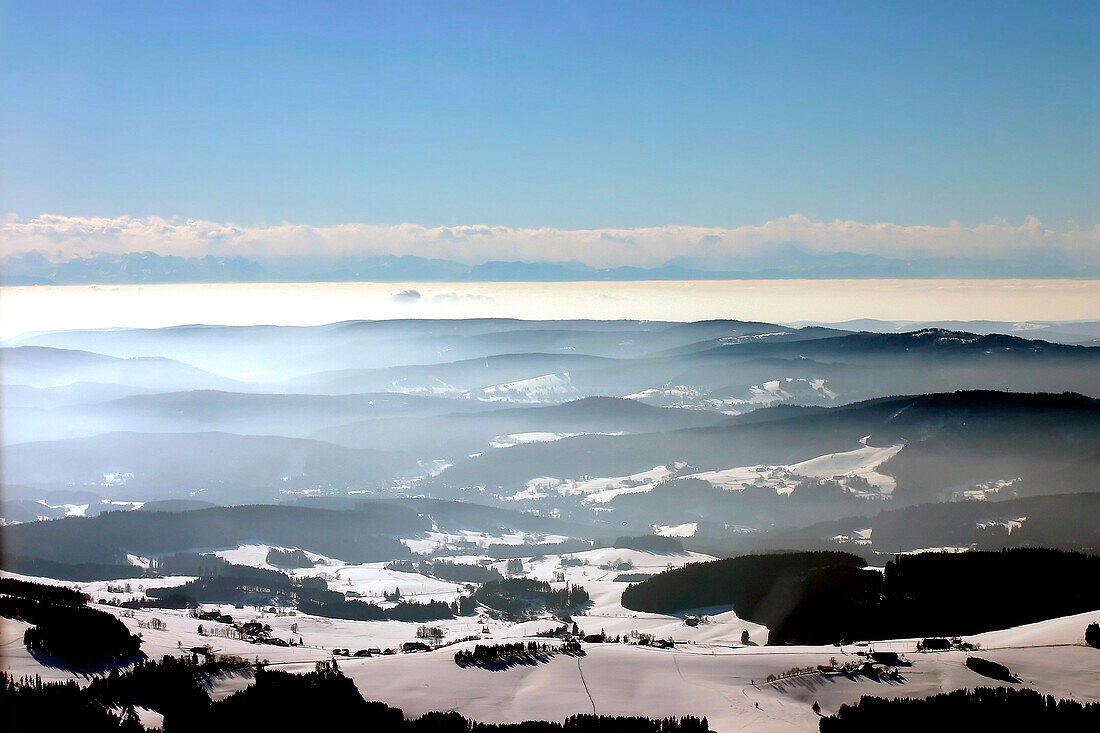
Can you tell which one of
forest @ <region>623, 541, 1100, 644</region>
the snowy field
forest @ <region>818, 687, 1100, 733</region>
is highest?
forest @ <region>818, 687, 1100, 733</region>

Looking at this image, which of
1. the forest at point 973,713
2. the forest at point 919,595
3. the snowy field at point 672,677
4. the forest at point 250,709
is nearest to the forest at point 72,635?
the snowy field at point 672,677

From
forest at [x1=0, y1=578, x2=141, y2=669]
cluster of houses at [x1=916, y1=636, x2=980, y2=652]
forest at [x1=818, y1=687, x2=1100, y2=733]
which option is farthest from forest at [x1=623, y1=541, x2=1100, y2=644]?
forest at [x1=0, y1=578, x2=141, y2=669]

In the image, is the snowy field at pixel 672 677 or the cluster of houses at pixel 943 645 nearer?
the snowy field at pixel 672 677

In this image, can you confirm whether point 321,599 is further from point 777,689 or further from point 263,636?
point 777,689

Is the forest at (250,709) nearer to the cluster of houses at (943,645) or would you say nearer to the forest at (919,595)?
the cluster of houses at (943,645)

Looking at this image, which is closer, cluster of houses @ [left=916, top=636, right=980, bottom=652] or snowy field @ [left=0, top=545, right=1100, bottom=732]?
snowy field @ [left=0, top=545, right=1100, bottom=732]

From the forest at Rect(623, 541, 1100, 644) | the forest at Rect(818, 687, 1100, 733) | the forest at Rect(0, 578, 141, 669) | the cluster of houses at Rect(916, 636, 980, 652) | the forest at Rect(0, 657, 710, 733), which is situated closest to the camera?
the forest at Rect(0, 657, 710, 733)

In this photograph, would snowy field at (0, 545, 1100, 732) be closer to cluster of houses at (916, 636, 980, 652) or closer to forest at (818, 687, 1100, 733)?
cluster of houses at (916, 636, 980, 652)

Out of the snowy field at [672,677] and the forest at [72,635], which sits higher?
the forest at [72,635]

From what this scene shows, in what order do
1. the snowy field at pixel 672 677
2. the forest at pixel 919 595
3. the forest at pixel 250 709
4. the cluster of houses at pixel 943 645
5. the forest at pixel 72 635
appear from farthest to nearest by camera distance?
the forest at pixel 919 595 < the cluster of houses at pixel 943 645 < the forest at pixel 72 635 < the snowy field at pixel 672 677 < the forest at pixel 250 709

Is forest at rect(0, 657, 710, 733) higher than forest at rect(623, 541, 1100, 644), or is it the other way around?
forest at rect(0, 657, 710, 733)

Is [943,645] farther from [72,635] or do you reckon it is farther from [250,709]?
[72,635]
